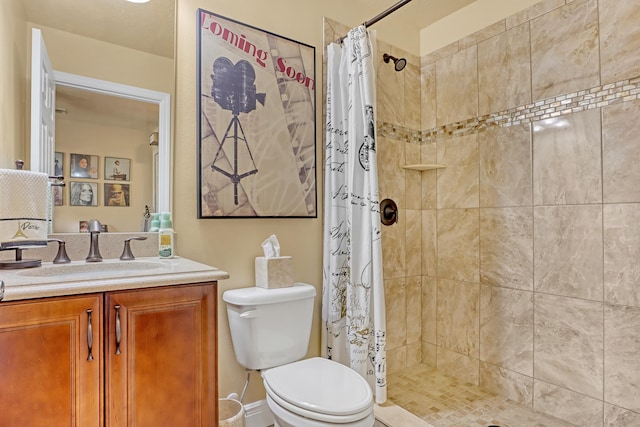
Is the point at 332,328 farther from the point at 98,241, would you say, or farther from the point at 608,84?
the point at 608,84

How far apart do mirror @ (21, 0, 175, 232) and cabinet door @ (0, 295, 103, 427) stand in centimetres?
62

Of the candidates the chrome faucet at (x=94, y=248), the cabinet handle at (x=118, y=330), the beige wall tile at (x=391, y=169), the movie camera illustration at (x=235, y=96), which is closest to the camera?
the cabinet handle at (x=118, y=330)

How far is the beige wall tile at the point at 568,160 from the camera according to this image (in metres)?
1.79

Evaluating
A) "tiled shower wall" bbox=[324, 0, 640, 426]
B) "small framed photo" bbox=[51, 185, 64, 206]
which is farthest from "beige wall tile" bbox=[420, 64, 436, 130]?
"small framed photo" bbox=[51, 185, 64, 206]

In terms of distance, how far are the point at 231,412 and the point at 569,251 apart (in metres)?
1.86

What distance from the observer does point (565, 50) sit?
1.90m

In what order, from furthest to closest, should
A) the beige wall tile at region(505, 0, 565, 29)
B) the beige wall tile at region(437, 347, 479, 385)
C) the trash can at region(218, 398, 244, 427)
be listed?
the beige wall tile at region(437, 347, 479, 385) < the beige wall tile at region(505, 0, 565, 29) < the trash can at region(218, 398, 244, 427)

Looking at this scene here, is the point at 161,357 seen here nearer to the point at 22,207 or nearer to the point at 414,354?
the point at 22,207

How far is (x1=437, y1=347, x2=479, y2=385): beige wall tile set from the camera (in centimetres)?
229

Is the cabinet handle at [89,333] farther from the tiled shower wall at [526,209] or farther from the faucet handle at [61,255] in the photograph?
the tiled shower wall at [526,209]

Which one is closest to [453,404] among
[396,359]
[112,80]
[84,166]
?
[396,359]

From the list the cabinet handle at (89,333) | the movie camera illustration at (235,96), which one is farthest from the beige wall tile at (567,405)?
→ the cabinet handle at (89,333)

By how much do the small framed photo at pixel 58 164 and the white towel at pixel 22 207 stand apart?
16 centimetres

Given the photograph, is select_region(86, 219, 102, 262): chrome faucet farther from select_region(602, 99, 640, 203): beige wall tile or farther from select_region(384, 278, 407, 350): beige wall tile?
select_region(602, 99, 640, 203): beige wall tile
